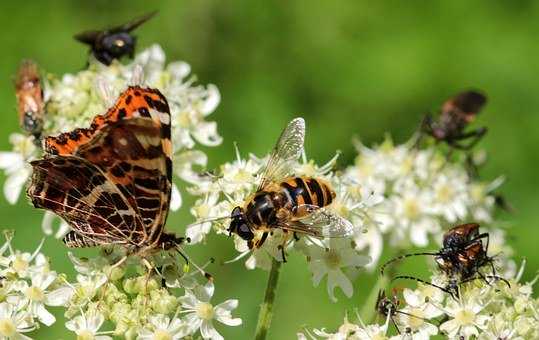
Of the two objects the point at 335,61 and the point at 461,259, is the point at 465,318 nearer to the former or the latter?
the point at 461,259

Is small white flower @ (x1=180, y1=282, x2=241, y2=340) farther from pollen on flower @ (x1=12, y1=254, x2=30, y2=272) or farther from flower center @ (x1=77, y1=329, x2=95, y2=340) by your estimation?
pollen on flower @ (x1=12, y1=254, x2=30, y2=272)

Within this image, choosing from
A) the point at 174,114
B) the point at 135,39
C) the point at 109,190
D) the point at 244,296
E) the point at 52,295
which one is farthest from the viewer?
the point at 244,296

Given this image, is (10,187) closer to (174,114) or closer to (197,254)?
(174,114)

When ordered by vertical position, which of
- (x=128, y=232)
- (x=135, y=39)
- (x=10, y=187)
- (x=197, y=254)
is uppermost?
(x=135, y=39)

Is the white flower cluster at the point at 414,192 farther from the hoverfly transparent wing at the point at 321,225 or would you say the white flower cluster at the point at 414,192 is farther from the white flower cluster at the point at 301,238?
the hoverfly transparent wing at the point at 321,225

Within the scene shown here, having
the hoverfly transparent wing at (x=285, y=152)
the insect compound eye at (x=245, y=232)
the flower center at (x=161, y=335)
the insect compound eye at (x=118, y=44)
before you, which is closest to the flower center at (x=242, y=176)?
the hoverfly transparent wing at (x=285, y=152)

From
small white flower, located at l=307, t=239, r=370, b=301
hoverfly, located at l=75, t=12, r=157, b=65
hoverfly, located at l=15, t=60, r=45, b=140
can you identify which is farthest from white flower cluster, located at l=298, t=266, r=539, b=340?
hoverfly, located at l=75, t=12, r=157, b=65

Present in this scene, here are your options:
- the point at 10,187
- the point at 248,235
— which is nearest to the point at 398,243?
the point at 248,235
